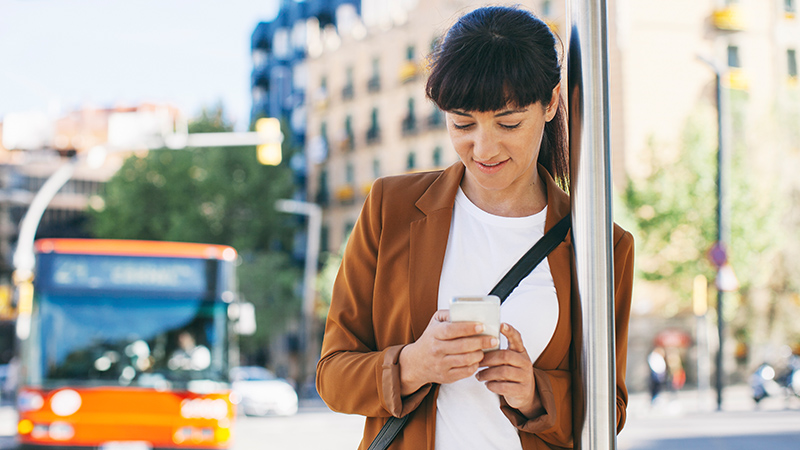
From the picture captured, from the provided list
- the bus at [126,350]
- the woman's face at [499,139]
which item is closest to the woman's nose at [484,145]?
the woman's face at [499,139]

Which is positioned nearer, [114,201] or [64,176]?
[64,176]

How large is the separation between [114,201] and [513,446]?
44686mm

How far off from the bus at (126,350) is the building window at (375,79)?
1514 inches

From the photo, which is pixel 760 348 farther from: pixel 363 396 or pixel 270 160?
pixel 363 396

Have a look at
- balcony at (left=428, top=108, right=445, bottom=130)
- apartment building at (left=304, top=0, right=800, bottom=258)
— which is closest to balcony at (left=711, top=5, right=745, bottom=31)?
apartment building at (left=304, top=0, right=800, bottom=258)

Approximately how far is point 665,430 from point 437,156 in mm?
29490

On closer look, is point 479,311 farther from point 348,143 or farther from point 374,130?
point 348,143

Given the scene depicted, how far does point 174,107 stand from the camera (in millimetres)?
87062

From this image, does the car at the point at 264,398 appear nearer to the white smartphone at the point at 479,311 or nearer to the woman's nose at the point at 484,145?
the woman's nose at the point at 484,145

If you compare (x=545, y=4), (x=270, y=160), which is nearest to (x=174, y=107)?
(x=545, y=4)

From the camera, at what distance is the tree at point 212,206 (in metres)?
42.9

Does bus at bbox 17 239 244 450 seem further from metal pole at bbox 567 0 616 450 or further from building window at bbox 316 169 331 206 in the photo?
building window at bbox 316 169 331 206

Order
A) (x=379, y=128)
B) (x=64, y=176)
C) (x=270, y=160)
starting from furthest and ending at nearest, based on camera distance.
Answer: (x=379, y=128), (x=64, y=176), (x=270, y=160)

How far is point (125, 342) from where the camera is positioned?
9.95 meters
